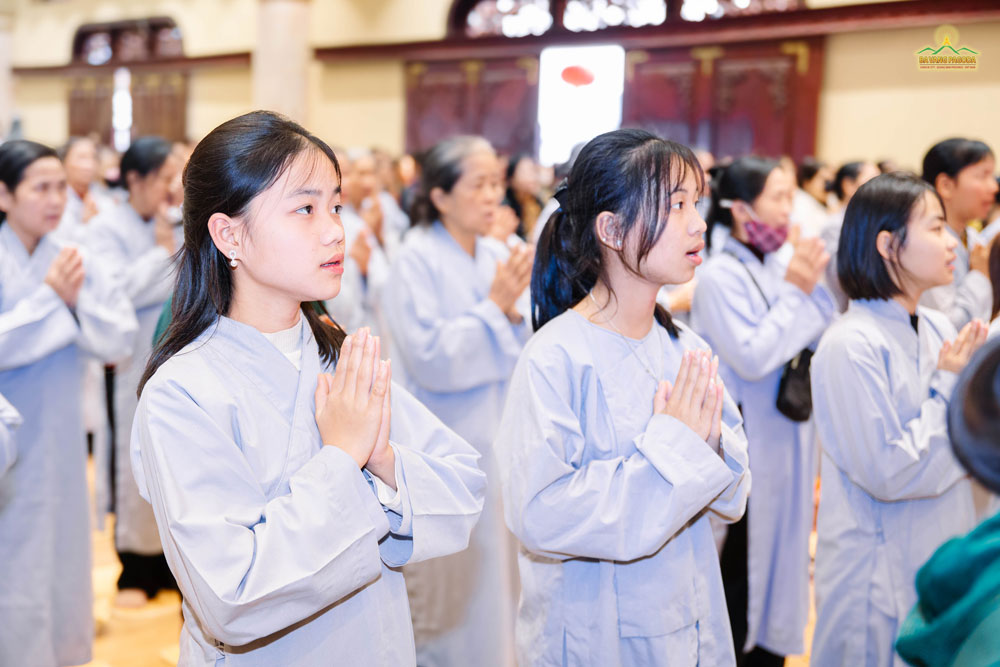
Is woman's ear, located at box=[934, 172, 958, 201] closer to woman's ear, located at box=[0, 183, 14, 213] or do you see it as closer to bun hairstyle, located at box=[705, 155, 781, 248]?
bun hairstyle, located at box=[705, 155, 781, 248]

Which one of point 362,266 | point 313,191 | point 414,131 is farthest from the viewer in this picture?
point 414,131

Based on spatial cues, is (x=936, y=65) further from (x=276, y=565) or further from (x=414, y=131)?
(x=414, y=131)

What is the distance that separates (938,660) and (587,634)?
33.4 inches

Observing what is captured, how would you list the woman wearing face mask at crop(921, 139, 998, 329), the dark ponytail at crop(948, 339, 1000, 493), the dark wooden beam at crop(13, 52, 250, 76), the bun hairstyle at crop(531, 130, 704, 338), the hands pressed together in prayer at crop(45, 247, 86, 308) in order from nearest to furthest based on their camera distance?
the dark ponytail at crop(948, 339, 1000, 493), the bun hairstyle at crop(531, 130, 704, 338), the hands pressed together in prayer at crop(45, 247, 86, 308), the woman wearing face mask at crop(921, 139, 998, 329), the dark wooden beam at crop(13, 52, 250, 76)

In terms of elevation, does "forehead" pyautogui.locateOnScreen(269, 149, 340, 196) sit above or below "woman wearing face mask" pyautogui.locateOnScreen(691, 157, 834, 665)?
above

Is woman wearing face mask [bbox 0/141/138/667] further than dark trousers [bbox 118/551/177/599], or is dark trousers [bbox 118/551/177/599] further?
dark trousers [bbox 118/551/177/599]

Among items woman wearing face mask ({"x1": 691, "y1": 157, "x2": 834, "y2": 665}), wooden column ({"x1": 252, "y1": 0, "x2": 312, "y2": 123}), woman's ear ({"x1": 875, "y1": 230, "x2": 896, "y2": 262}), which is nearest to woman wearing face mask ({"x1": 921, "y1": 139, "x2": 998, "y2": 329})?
woman wearing face mask ({"x1": 691, "y1": 157, "x2": 834, "y2": 665})

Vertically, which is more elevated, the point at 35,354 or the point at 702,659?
the point at 35,354

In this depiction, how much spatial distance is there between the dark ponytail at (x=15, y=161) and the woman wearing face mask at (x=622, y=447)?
195 cm

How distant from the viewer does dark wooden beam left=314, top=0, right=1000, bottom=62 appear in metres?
8.43

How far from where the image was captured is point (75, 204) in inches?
240

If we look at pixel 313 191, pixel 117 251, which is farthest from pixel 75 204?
pixel 313 191

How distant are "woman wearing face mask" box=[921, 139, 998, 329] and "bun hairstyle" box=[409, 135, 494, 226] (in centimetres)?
162

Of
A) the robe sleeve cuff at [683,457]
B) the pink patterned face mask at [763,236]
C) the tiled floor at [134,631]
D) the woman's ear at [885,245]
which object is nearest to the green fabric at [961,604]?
the robe sleeve cuff at [683,457]
